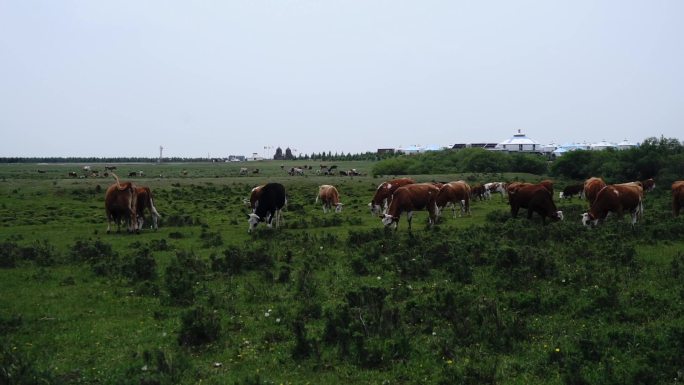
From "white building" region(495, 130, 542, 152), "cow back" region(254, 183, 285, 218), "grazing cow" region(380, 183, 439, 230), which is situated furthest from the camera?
"white building" region(495, 130, 542, 152)

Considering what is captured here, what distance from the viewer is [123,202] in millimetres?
24812

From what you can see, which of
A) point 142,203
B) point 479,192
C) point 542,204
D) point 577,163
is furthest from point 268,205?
point 577,163

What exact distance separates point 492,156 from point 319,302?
7506cm

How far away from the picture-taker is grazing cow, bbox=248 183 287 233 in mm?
25562

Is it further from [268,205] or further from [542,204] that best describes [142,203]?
[542,204]

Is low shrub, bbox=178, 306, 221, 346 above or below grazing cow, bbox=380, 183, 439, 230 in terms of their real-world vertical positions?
below

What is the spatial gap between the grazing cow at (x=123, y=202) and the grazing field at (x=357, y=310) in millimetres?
3338

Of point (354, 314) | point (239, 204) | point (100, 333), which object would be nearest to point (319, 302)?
point (354, 314)

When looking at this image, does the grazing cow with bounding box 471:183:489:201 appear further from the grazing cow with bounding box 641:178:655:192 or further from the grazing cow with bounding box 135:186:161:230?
the grazing cow with bounding box 135:186:161:230

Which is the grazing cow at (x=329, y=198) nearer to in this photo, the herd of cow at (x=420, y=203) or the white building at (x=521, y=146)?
the herd of cow at (x=420, y=203)

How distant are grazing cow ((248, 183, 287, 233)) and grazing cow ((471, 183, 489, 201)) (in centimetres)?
2015

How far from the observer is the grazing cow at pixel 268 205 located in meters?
25.6

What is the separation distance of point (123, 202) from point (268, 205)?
6269 mm

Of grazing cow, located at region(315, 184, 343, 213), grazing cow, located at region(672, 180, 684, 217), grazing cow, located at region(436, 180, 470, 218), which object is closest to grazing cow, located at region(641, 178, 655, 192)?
grazing cow, located at region(672, 180, 684, 217)
